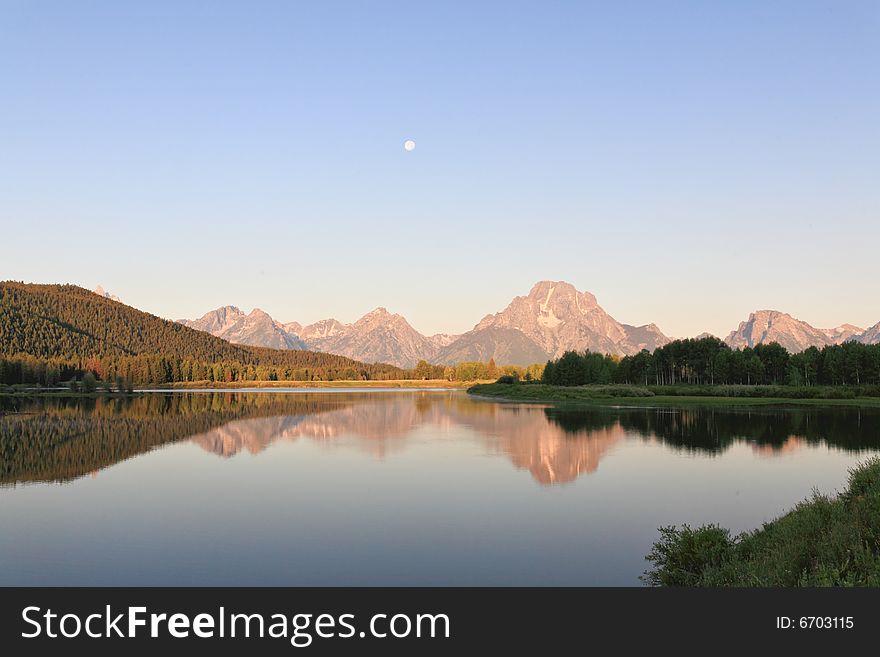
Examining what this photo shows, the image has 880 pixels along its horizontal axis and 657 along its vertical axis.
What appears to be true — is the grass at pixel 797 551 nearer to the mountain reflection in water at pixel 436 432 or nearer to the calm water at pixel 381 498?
the calm water at pixel 381 498

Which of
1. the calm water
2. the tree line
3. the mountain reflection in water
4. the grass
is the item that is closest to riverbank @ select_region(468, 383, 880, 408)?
the mountain reflection in water

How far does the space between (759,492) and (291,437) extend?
47906 millimetres

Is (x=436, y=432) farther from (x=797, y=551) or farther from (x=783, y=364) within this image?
(x=783, y=364)

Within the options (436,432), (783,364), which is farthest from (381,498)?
(783,364)

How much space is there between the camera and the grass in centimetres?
1611

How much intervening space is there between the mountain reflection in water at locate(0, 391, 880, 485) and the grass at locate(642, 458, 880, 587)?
2039cm

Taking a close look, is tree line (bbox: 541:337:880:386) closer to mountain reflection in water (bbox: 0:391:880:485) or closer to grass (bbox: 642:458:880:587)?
mountain reflection in water (bbox: 0:391:880:485)

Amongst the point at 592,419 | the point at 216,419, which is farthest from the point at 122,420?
the point at 592,419

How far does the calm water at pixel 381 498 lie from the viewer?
2300 centimetres

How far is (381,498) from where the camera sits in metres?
36.1

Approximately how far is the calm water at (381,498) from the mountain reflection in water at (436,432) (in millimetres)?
463

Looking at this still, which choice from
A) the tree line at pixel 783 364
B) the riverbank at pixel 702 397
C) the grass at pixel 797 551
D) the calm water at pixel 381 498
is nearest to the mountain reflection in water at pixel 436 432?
the calm water at pixel 381 498

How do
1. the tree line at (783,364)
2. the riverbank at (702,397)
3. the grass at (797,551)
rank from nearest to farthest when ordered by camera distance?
the grass at (797,551) → the riverbank at (702,397) → the tree line at (783,364)

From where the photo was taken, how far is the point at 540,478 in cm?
4309
